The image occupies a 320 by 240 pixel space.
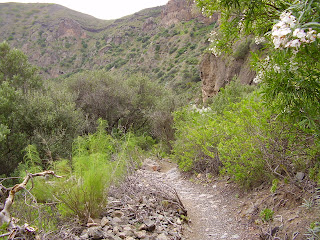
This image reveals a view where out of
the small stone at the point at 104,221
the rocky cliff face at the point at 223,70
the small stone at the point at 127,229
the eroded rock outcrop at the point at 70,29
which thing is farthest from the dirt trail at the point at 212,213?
the eroded rock outcrop at the point at 70,29

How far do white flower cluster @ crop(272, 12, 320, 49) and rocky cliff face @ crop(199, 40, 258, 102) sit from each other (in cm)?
1911

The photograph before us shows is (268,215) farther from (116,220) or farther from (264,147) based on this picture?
(116,220)

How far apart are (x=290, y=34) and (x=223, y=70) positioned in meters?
21.9

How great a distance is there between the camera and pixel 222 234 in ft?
12.7

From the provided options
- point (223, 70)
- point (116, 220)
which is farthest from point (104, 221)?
point (223, 70)

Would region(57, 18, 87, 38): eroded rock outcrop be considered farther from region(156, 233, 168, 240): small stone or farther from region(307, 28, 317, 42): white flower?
region(307, 28, 317, 42): white flower

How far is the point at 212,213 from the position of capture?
4.79 m

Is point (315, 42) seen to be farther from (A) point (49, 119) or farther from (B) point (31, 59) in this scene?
(B) point (31, 59)

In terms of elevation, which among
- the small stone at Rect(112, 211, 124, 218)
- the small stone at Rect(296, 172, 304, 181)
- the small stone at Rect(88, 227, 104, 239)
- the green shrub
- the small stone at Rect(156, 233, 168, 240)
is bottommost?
the small stone at Rect(156, 233, 168, 240)

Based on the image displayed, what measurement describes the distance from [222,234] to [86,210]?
84.4 inches

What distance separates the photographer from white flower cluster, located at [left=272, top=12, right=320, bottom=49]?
1570 mm

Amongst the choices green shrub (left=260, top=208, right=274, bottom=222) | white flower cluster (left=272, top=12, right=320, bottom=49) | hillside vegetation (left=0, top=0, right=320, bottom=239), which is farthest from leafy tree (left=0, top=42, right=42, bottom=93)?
white flower cluster (left=272, top=12, right=320, bottom=49)

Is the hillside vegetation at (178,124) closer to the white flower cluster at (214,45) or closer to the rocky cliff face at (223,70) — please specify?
the white flower cluster at (214,45)

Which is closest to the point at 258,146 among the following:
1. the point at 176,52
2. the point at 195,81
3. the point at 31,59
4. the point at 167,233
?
the point at 167,233
